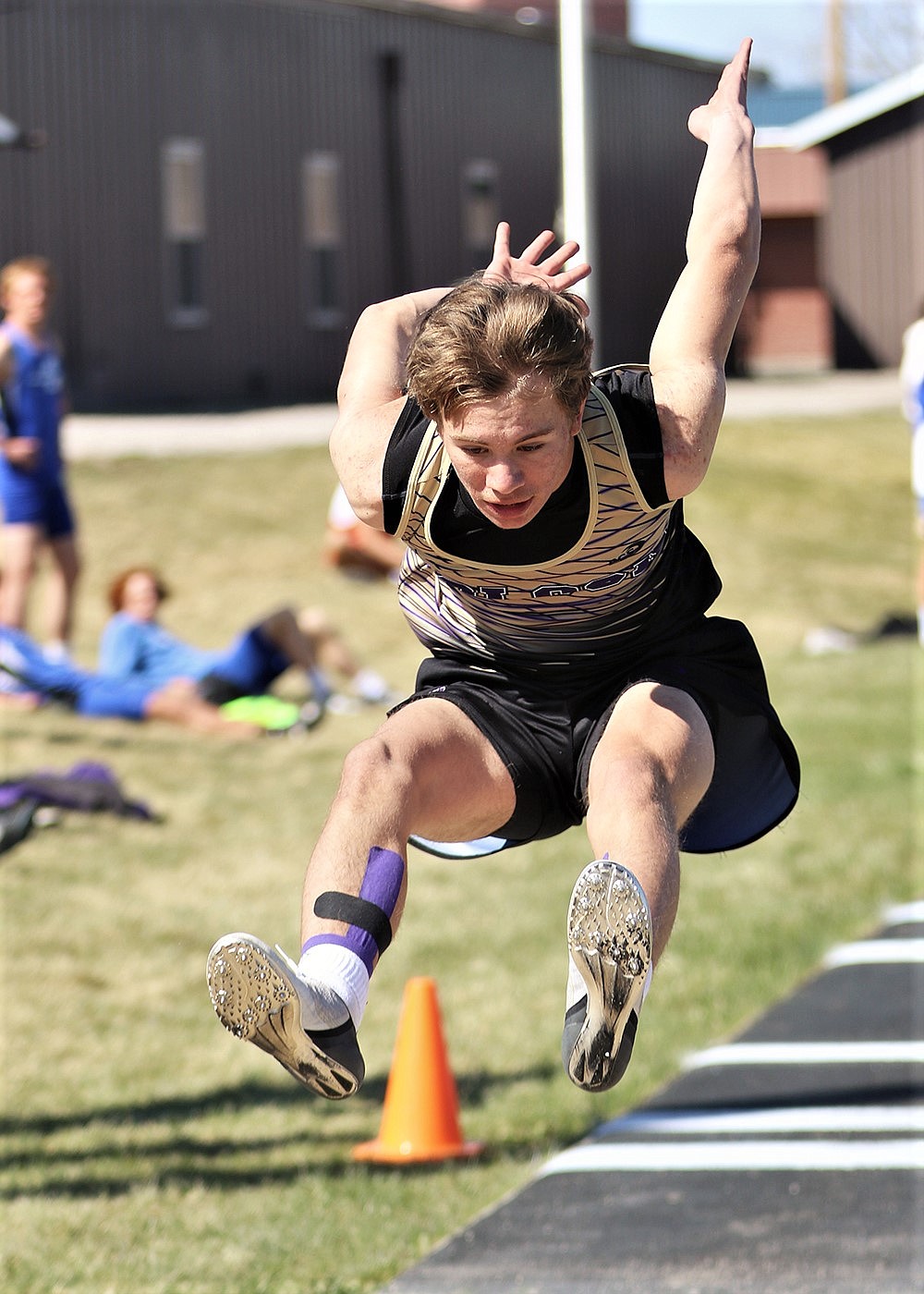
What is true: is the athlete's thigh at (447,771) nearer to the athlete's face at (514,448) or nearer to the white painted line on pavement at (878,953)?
the athlete's face at (514,448)

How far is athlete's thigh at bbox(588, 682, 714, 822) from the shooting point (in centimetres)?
289

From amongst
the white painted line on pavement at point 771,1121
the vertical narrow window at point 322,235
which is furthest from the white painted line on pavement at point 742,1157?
the vertical narrow window at point 322,235

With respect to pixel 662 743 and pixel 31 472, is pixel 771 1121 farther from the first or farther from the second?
pixel 31 472

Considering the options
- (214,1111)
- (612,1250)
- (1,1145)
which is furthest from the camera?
(214,1111)

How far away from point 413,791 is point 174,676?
22.4 ft

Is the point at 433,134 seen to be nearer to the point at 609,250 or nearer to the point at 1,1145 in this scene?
the point at 609,250

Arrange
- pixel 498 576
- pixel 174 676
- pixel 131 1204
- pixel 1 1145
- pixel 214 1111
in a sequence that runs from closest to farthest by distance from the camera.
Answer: pixel 498 576 < pixel 131 1204 < pixel 1 1145 < pixel 214 1111 < pixel 174 676

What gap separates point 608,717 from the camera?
3.09 metres

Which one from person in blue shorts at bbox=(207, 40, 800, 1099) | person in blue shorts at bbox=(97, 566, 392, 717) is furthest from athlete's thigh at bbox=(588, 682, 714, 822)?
person in blue shorts at bbox=(97, 566, 392, 717)

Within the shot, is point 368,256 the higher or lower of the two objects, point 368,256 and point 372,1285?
the higher

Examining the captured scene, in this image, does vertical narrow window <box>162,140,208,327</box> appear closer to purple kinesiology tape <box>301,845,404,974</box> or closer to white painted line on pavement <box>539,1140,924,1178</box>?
white painted line on pavement <box>539,1140,924,1178</box>

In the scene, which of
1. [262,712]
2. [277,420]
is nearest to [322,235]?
[277,420]

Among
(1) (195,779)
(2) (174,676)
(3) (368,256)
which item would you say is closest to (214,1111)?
(1) (195,779)

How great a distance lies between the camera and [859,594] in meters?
14.8
